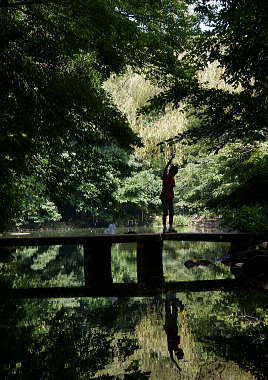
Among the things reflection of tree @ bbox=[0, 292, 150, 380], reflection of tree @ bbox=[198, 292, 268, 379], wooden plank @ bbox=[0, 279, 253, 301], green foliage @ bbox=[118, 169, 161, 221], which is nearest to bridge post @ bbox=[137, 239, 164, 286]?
wooden plank @ bbox=[0, 279, 253, 301]

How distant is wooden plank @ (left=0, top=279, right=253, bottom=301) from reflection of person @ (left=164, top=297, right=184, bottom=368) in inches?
55.4

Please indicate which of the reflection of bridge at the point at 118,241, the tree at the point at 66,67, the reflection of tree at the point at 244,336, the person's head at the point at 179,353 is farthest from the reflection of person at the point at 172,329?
the tree at the point at 66,67

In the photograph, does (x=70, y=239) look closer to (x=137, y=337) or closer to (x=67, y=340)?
(x=67, y=340)

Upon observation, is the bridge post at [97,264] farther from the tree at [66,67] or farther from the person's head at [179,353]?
the person's head at [179,353]

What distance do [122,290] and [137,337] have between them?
16.3 feet

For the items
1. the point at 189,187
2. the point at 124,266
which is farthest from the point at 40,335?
the point at 189,187

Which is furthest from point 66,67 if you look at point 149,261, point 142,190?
point 142,190

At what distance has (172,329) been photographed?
6262 mm

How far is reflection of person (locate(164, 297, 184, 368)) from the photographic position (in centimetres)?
516

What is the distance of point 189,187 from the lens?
3697cm

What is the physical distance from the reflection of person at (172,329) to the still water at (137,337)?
0.04ft

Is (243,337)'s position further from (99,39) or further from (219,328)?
(99,39)

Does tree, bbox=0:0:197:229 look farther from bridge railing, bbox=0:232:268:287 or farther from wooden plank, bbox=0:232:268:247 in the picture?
bridge railing, bbox=0:232:268:287

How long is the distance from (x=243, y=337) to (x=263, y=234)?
21.8 feet
